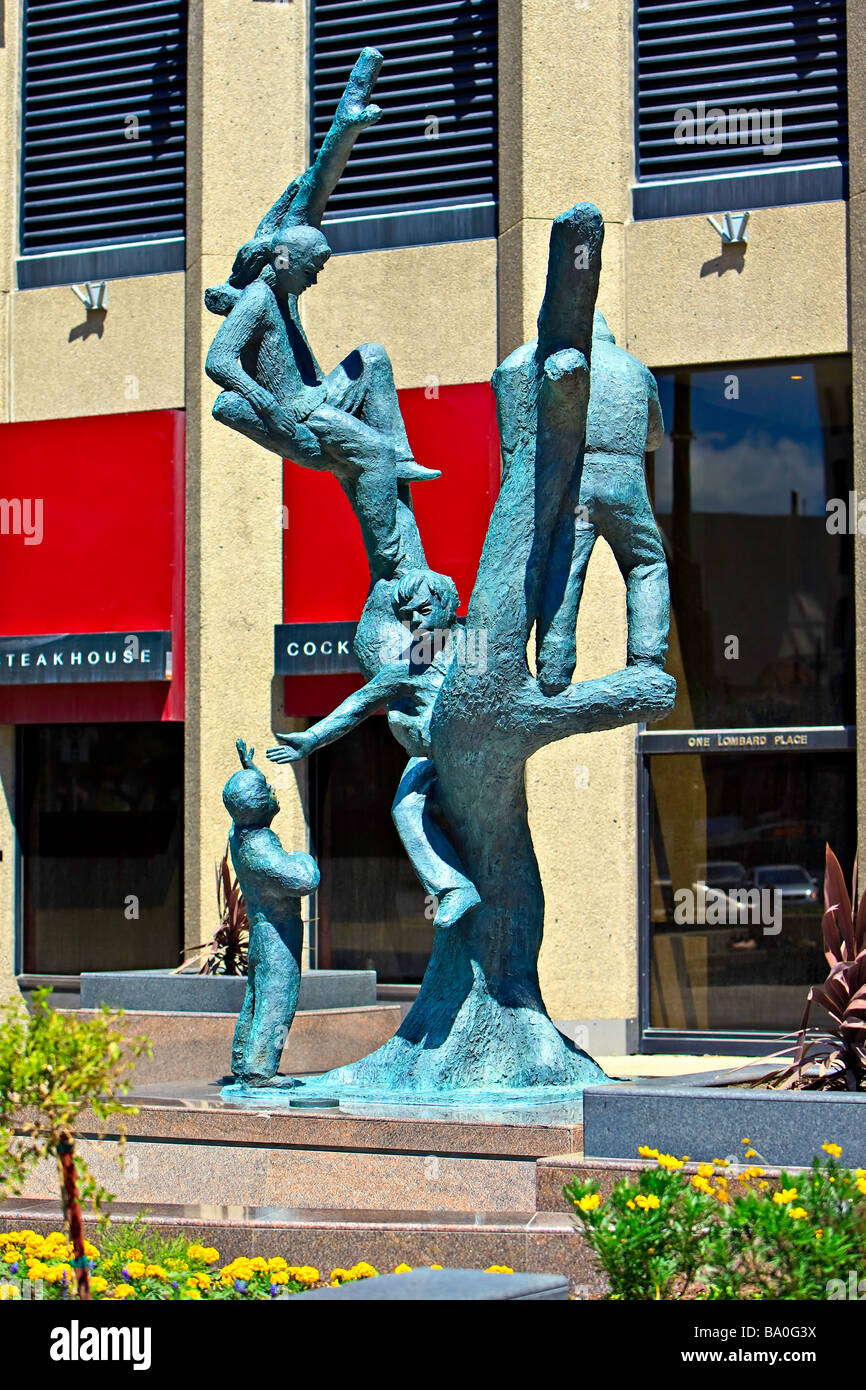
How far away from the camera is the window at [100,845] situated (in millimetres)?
18719

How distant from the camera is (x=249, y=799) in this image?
9938 mm

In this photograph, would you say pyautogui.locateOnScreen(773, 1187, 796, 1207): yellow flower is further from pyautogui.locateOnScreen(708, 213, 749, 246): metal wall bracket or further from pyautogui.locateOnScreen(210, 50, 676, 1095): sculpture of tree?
pyautogui.locateOnScreen(708, 213, 749, 246): metal wall bracket

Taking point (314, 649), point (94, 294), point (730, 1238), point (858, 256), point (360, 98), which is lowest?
point (730, 1238)

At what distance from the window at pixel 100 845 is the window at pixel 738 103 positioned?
23.5 ft

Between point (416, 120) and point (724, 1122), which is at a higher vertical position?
point (416, 120)

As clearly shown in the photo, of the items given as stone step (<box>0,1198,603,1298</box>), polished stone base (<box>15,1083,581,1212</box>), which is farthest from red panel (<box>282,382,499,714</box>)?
stone step (<box>0,1198,603,1298</box>)

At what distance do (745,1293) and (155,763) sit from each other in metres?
13.7

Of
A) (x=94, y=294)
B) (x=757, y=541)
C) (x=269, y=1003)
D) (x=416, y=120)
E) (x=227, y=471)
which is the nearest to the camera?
(x=269, y=1003)

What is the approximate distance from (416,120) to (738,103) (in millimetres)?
3088

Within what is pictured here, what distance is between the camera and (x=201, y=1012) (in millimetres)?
12711

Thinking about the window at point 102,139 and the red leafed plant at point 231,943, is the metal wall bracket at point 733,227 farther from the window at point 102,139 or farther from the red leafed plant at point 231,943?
the red leafed plant at point 231,943

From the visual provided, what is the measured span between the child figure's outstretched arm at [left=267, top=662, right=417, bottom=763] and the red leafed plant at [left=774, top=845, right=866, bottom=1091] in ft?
8.35
